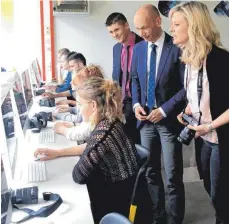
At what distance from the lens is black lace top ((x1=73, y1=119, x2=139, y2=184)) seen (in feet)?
4.92

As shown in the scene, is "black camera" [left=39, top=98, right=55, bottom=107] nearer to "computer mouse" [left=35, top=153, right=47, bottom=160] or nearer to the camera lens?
"computer mouse" [left=35, top=153, right=47, bottom=160]

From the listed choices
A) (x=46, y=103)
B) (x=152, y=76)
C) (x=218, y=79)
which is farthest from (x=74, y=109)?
(x=218, y=79)

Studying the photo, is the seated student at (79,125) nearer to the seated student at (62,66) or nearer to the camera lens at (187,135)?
the camera lens at (187,135)

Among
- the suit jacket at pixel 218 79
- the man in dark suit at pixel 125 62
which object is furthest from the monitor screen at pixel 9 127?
the man in dark suit at pixel 125 62

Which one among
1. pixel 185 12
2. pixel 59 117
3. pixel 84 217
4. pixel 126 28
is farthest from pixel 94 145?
pixel 126 28

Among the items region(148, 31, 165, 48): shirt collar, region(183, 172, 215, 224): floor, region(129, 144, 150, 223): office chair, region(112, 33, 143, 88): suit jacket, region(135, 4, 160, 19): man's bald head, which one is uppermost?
region(135, 4, 160, 19): man's bald head

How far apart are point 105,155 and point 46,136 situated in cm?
89

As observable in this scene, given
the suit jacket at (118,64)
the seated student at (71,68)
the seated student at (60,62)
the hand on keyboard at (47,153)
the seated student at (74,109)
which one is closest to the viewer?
the hand on keyboard at (47,153)

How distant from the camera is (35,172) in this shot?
1.66m

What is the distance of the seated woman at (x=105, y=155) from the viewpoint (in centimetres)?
151

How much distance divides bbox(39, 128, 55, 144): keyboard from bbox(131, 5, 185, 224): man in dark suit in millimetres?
607

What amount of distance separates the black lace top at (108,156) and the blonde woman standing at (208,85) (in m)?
0.47

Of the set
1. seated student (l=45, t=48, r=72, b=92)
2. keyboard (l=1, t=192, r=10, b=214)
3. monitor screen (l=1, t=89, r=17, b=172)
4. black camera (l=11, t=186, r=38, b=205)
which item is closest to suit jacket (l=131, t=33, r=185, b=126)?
monitor screen (l=1, t=89, r=17, b=172)

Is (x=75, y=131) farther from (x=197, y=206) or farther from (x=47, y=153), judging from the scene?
(x=197, y=206)
